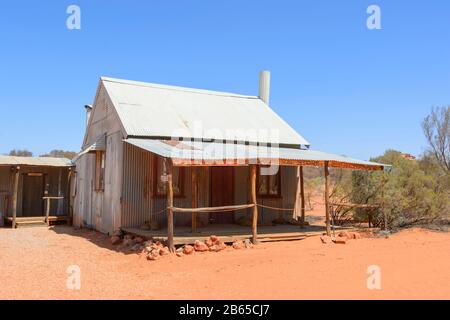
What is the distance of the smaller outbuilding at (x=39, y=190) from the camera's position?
1808 cm

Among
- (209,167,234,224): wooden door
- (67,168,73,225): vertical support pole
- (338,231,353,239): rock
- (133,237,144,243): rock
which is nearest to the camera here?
(133,237,144,243): rock

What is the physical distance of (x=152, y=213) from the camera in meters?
12.5

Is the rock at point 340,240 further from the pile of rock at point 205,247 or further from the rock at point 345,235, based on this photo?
the pile of rock at point 205,247

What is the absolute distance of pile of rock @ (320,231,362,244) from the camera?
1143 cm

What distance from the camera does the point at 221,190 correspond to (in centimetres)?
1383

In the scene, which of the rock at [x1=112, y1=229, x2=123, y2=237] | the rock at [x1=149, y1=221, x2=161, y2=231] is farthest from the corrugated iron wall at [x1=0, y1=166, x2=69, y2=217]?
the rock at [x1=149, y1=221, x2=161, y2=231]

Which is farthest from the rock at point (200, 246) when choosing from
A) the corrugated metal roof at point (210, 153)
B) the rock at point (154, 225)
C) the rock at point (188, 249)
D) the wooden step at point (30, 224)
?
the wooden step at point (30, 224)

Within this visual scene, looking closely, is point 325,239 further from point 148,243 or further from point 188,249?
point 148,243

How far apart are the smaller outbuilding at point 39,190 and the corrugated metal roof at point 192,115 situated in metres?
5.59

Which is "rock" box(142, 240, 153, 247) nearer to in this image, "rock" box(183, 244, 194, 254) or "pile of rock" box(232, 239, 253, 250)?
"rock" box(183, 244, 194, 254)

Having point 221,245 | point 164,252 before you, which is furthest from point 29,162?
point 221,245

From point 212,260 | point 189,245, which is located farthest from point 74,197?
point 212,260

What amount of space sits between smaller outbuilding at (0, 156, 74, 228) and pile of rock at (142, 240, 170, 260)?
31.8ft

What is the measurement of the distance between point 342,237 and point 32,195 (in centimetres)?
1457
